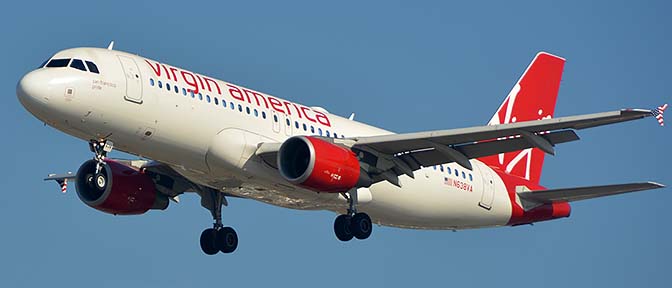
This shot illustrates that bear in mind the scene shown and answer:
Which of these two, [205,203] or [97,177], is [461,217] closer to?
[205,203]

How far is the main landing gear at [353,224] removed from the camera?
4412 cm

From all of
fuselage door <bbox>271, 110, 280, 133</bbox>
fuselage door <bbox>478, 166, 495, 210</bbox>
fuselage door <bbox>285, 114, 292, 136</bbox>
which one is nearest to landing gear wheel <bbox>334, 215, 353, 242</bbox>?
Answer: fuselage door <bbox>285, 114, 292, 136</bbox>

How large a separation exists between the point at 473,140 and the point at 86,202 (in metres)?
12.9

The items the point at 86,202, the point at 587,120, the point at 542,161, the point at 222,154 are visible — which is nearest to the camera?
the point at 587,120

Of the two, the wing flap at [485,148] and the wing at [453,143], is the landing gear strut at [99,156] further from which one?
the wing flap at [485,148]

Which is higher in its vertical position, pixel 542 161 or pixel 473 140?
pixel 542 161

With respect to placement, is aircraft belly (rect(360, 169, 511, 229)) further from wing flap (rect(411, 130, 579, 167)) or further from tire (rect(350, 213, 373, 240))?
wing flap (rect(411, 130, 579, 167))

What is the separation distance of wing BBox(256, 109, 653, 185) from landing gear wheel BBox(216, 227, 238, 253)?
600cm

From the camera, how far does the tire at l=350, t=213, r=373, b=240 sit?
44.1m

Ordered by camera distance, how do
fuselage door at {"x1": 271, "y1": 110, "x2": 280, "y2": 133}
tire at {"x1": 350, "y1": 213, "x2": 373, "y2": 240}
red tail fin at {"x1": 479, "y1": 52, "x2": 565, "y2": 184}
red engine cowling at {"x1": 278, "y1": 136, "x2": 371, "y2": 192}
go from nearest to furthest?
red engine cowling at {"x1": 278, "y1": 136, "x2": 371, "y2": 192}
fuselage door at {"x1": 271, "y1": 110, "x2": 280, "y2": 133}
tire at {"x1": 350, "y1": 213, "x2": 373, "y2": 240}
red tail fin at {"x1": 479, "y1": 52, "x2": 565, "y2": 184}

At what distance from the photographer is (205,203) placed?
4772cm

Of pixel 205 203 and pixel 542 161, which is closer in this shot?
pixel 205 203

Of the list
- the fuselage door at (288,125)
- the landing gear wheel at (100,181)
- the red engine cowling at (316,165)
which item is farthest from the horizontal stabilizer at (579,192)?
the landing gear wheel at (100,181)

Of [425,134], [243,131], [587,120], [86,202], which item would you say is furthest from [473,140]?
[86,202]
